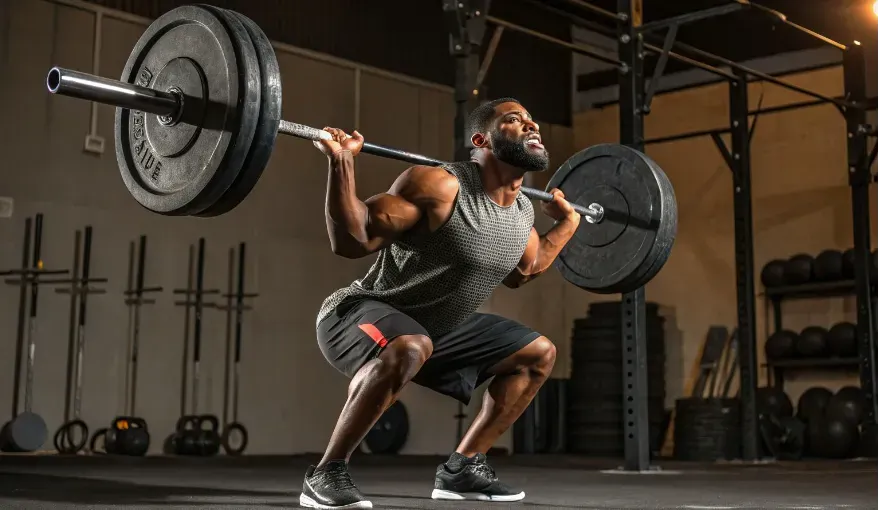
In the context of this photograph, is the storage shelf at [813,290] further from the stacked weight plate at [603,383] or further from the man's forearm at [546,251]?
the man's forearm at [546,251]

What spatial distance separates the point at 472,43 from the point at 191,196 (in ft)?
9.43

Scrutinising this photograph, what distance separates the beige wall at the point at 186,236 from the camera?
6621mm

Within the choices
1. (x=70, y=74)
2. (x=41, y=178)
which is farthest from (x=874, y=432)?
(x=70, y=74)

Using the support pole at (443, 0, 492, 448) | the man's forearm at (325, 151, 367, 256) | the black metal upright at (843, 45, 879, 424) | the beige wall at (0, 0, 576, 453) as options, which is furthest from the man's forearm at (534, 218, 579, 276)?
the beige wall at (0, 0, 576, 453)

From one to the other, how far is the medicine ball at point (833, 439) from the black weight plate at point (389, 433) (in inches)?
116

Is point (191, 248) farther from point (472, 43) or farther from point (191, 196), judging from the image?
point (191, 196)

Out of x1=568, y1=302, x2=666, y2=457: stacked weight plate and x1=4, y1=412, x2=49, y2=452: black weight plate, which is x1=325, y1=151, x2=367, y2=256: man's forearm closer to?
x1=4, y1=412, x2=49, y2=452: black weight plate

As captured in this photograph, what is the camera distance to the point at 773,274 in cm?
820

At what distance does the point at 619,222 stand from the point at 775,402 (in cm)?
445

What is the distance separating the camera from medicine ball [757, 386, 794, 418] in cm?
755

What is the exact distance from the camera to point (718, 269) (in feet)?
29.3

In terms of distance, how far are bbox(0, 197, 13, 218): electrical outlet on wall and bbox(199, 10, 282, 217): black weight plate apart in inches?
182

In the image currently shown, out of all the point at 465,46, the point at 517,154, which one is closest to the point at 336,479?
the point at 517,154

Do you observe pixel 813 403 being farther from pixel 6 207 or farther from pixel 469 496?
pixel 6 207
